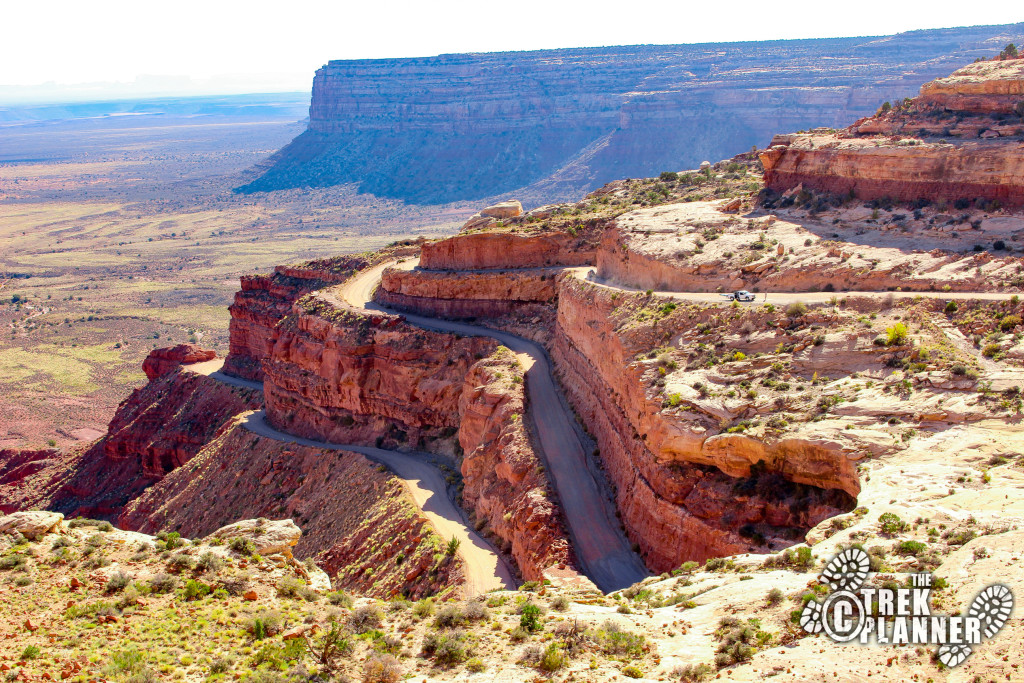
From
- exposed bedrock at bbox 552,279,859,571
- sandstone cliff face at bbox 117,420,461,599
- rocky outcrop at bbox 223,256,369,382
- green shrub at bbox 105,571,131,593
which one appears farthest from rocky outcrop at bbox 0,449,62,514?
exposed bedrock at bbox 552,279,859,571

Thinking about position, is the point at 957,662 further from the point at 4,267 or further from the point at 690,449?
the point at 4,267

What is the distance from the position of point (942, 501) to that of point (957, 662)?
630 cm

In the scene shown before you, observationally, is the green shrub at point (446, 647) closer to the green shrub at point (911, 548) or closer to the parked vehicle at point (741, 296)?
the green shrub at point (911, 548)

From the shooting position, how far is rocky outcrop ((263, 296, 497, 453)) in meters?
52.3

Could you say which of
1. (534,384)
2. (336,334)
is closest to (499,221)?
(336,334)

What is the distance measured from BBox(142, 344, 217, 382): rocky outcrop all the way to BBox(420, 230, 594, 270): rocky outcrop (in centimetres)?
3072

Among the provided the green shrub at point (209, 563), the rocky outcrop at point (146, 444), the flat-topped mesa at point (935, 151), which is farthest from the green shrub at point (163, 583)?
the rocky outcrop at point (146, 444)

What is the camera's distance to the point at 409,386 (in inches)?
2119

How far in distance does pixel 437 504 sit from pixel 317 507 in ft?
30.1

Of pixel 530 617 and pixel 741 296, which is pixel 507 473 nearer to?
pixel 741 296

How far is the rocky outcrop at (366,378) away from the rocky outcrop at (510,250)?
22.7 ft

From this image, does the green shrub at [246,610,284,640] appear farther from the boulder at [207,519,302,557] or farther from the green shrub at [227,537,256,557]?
the boulder at [207,519,302,557]

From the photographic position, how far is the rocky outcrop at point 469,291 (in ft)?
183

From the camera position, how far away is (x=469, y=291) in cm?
5806
